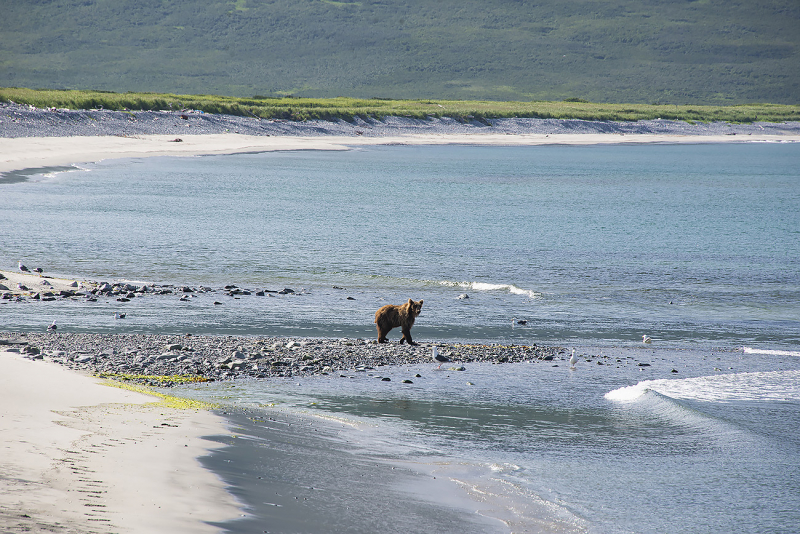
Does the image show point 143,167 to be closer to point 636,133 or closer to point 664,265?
point 664,265

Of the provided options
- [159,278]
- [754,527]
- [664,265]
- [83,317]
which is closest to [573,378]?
[754,527]

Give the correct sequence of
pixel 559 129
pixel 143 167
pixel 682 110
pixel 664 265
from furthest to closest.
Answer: pixel 682 110, pixel 559 129, pixel 143 167, pixel 664 265

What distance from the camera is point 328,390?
12562mm

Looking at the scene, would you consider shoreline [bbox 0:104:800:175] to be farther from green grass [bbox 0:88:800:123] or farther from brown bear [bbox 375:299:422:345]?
brown bear [bbox 375:299:422:345]

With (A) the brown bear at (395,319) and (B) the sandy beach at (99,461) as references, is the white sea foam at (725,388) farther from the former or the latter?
(B) the sandy beach at (99,461)

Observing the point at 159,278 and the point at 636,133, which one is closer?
the point at 159,278

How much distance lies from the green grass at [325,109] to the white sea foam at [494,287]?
187ft

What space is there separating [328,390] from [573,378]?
4222 millimetres

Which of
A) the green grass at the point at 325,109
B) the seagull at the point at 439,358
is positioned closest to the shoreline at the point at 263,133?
the green grass at the point at 325,109

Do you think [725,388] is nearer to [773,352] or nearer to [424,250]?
[773,352]

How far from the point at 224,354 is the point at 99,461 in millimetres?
5952

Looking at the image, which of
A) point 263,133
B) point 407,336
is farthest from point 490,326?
point 263,133

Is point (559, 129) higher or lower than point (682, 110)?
lower

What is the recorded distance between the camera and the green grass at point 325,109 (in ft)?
240
